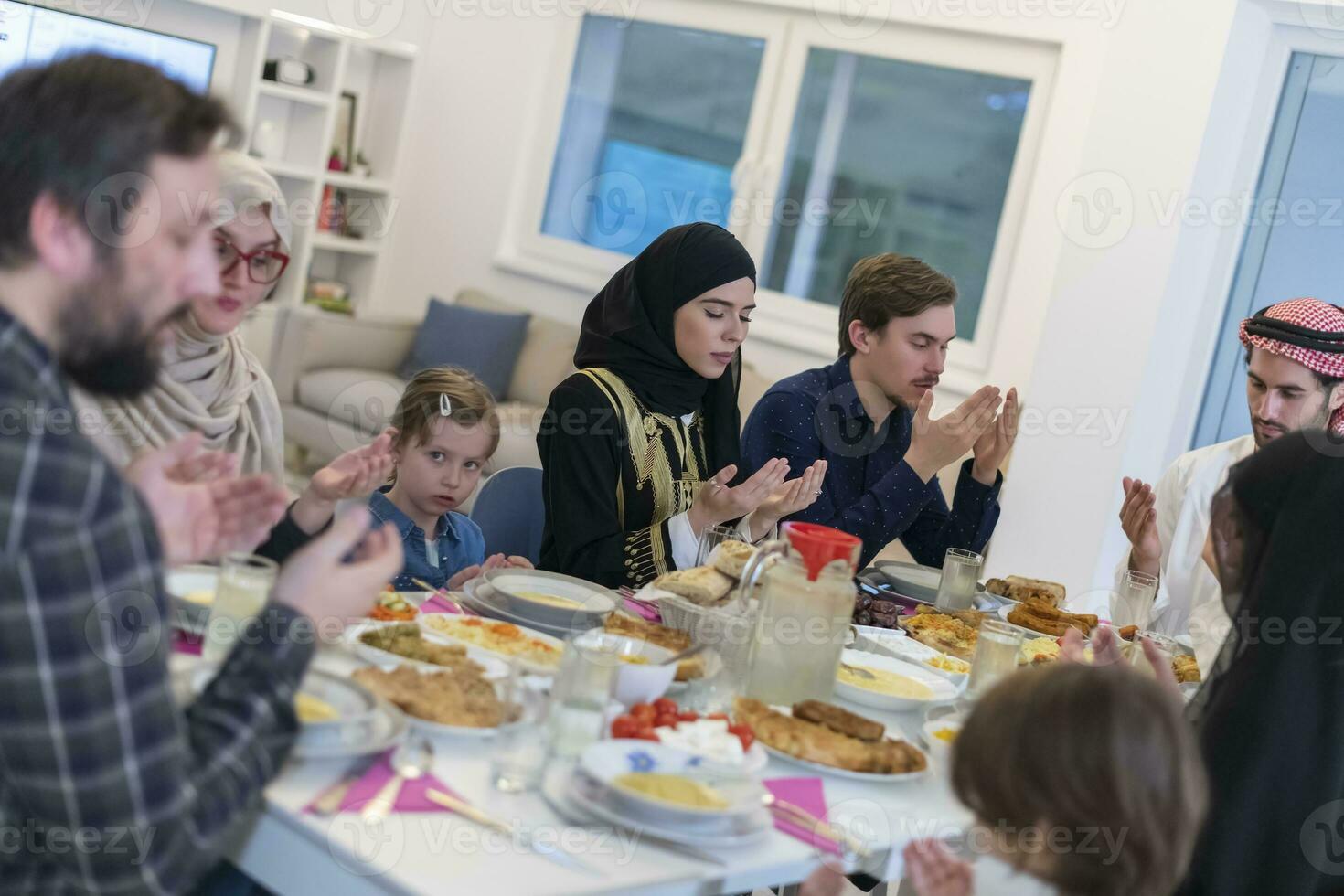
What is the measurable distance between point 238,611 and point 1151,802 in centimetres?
97

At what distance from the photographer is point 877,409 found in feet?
10.1

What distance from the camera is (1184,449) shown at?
4.20 metres

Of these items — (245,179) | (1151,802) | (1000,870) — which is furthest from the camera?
(245,179)

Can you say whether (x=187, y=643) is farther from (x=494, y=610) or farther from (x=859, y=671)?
(x=859, y=671)

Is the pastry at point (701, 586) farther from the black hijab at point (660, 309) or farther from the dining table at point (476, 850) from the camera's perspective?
the black hijab at point (660, 309)

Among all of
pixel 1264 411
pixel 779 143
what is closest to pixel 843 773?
pixel 1264 411

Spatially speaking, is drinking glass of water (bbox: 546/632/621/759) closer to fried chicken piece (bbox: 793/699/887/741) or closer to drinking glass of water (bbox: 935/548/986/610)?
fried chicken piece (bbox: 793/699/887/741)

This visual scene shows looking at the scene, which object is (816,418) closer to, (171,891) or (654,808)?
(654,808)

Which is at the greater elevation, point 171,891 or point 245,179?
point 245,179

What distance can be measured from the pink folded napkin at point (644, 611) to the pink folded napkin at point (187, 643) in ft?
2.29

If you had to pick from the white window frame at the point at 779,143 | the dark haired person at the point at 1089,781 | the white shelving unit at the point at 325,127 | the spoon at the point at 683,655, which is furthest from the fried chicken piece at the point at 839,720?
the white shelving unit at the point at 325,127

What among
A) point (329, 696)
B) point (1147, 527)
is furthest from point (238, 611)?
point (1147, 527)

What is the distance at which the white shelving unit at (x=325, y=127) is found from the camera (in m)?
6.01

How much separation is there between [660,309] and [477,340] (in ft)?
11.3
